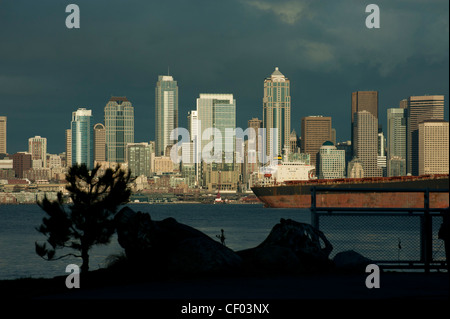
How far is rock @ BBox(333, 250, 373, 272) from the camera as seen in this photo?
1336 cm

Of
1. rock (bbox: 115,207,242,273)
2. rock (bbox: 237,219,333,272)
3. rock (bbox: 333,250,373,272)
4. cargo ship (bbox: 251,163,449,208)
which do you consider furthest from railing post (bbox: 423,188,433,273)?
cargo ship (bbox: 251,163,449,208)

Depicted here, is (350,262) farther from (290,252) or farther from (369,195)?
(369,195)

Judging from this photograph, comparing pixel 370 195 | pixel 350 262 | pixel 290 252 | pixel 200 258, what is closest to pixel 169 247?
pixel 200 258

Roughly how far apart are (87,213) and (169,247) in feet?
12.3

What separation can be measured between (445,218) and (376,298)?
9.31 ft

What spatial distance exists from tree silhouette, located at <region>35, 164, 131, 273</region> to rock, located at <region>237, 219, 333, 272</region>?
393 cm

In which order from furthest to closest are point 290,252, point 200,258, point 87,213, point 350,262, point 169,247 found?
point 87,213 → point 350,262 → point 169,247 → point 290,252 → point 200,258

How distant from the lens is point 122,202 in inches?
663

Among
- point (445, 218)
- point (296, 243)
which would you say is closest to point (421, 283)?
point (445, 218)

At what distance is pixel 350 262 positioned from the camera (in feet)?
44.2

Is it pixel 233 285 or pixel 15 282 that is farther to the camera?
pixel 15 282
